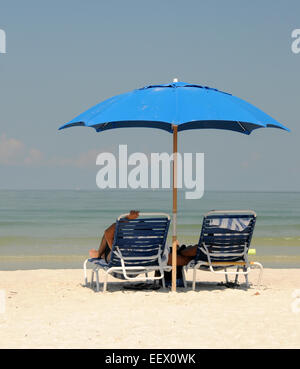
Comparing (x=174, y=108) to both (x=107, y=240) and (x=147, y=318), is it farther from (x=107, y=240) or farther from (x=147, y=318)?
(x=147, y=318)

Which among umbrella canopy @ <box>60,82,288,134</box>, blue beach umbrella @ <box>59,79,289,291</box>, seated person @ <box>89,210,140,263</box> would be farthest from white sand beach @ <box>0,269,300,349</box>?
umbrella canopy @ <box>60,82,288,134</box>

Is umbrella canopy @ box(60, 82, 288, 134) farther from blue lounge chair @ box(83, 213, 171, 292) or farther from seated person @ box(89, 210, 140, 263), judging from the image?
blue lounge chair @ box(83, 213, 171, 292)

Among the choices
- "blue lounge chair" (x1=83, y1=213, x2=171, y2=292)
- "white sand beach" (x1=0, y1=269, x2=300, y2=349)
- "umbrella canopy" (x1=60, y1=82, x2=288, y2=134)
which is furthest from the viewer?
"blue lounge chair" (x1=83, y1=213, x2=171, y2=292)

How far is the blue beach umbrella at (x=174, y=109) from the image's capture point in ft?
21.7

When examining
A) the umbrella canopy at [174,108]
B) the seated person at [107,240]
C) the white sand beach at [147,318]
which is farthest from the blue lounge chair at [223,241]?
the umbrella canopy at [174,108]

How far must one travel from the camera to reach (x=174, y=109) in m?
6.68

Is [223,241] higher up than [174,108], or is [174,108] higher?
[174,108]

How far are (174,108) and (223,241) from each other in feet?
5.71

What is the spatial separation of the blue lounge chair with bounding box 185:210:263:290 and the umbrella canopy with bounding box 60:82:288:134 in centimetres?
110

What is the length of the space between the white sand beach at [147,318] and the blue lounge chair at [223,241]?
31cm

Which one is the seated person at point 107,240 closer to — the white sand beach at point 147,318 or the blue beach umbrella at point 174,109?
the white sand beach at point 147,318

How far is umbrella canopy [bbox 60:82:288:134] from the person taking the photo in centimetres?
662

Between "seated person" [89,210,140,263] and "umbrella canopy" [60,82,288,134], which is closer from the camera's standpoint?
"umbrella canopy" [60,82,288,134]

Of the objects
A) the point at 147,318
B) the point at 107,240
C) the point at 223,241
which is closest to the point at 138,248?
the point at 107,240
